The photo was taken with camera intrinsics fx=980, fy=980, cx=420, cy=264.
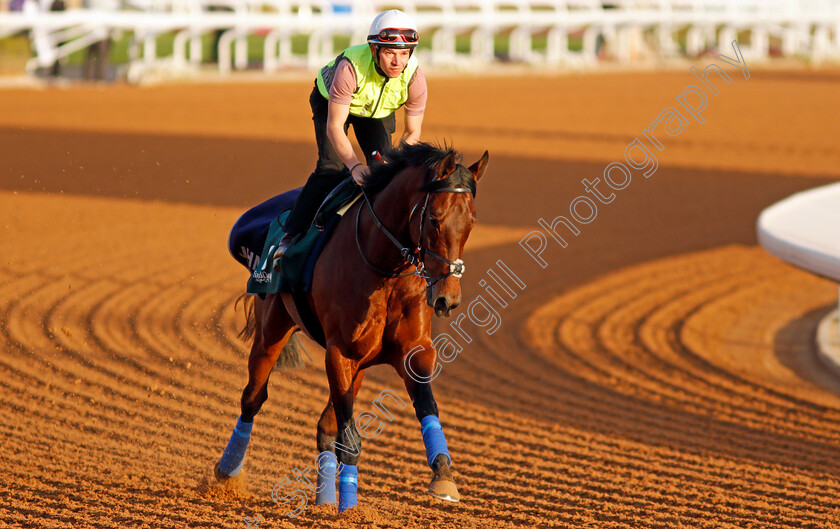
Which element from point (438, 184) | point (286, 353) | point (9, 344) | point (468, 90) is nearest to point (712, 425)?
point (286, 353)

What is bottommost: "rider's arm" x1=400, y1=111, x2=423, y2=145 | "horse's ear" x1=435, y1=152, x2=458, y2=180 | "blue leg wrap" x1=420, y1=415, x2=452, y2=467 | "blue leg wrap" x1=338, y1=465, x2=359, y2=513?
"blue leg wrap" x1=338, y1=465, x2=359, y2=513

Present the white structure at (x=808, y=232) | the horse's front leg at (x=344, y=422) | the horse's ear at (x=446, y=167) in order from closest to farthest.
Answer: the horse's ear at (x=446, y=167) < the horse's front leg at (x=344, y=422) < the white structure at (x=808, y=232)

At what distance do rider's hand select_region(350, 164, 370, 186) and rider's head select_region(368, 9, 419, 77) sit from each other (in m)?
0.46

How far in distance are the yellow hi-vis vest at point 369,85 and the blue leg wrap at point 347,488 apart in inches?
68.7

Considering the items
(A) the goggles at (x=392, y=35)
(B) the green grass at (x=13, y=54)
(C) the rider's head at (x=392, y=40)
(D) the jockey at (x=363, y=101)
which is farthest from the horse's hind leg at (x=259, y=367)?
(B) the green grass at (x=13, y=54)

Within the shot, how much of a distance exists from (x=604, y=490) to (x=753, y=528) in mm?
882

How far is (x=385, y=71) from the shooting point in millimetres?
4648

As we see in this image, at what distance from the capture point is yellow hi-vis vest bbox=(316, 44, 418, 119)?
4.70 m

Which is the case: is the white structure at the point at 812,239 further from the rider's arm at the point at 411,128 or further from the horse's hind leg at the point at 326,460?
the horse's hind leg at the point at 326,460

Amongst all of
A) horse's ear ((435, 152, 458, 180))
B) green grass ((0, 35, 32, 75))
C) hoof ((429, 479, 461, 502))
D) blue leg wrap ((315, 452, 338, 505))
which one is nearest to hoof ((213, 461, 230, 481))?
blue leg wrap ((315, 452, 338, 505))

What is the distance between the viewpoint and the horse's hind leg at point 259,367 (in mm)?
5395

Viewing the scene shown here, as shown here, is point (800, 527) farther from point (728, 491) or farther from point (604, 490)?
point (604, 490)

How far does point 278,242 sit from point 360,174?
0.94 m

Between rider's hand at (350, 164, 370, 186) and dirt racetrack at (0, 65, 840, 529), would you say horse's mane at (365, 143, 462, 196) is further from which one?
dirt racetrack at (0, 65, 840, 529)
